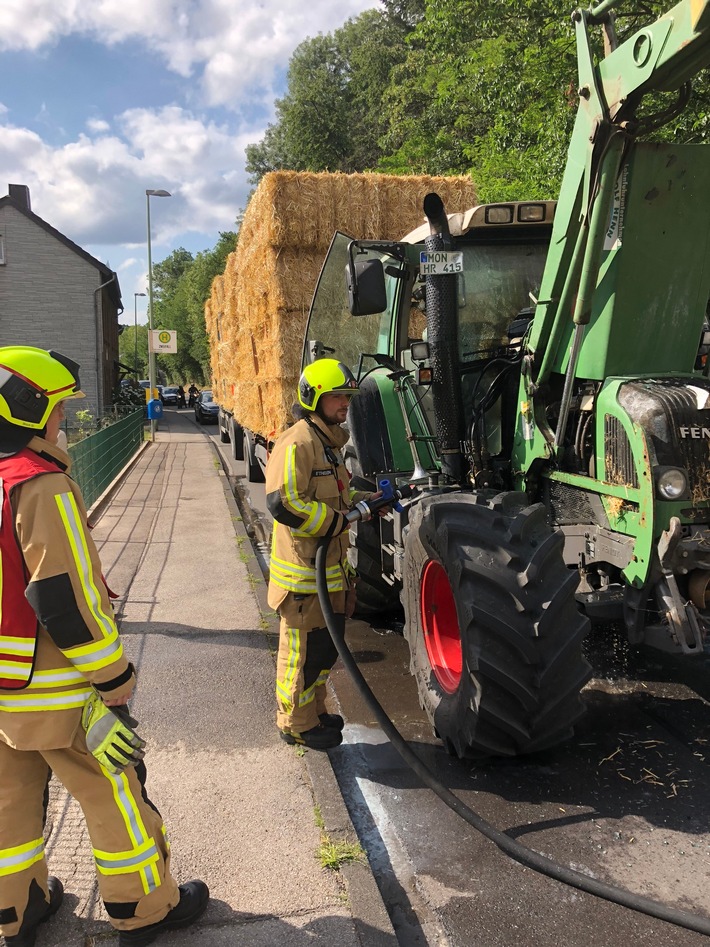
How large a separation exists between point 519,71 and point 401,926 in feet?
42.9

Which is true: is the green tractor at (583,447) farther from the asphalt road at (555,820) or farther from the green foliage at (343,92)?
the green foliage at (343,92)

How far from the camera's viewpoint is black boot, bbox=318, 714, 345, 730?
163 inches

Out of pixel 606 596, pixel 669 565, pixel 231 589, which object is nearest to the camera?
pixel 669 565

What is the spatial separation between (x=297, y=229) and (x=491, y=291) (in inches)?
179

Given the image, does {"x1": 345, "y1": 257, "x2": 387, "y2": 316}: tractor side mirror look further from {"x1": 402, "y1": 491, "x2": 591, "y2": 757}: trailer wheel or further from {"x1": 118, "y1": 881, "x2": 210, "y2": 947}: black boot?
{"x1": 118, "y1": 881, "x2": 210, "y2": 947}: black boot

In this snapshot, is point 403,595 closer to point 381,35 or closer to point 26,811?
point 26,811

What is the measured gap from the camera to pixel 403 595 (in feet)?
14.1

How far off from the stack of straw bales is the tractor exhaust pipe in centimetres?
475

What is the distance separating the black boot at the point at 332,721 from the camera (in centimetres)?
415


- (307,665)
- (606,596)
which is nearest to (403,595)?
(307,665)

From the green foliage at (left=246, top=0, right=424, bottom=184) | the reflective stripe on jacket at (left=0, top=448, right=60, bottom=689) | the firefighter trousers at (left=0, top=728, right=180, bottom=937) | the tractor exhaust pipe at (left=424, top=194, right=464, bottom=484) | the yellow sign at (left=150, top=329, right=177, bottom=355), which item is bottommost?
the firefighter trousers at (left=0, top=728, right=180, bottom=937)

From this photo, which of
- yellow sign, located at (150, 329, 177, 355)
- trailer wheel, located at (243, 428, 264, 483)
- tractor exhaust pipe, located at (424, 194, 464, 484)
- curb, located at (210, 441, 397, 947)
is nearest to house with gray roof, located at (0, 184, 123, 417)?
yellow sign, located at (150, 329, 177, 355)

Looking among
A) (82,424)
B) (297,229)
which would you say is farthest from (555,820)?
(82,424)

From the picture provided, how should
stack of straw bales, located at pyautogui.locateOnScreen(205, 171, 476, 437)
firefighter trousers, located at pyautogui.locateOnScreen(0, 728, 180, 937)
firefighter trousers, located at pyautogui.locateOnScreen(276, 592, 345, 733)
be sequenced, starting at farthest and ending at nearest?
1. stack of straw bales, located at pyautogui.locateOnScreen(205, 171, 476, 437)
2. firefighter trousers, located at pyautogui.locateOnScreen(276, 592, 345, 733)
3. firefighter trousers, located at pyautogui.locateOnScreen(0, 728, 180, 937)
